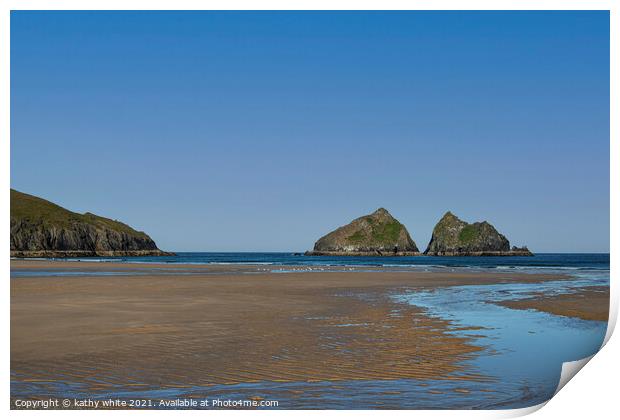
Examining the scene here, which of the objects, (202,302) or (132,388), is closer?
(132,388)

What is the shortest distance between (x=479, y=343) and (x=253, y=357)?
5.56 meters

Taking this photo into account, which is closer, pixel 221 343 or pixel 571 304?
pixel 221 343

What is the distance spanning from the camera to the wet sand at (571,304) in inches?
866

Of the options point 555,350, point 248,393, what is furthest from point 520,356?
point 248,393

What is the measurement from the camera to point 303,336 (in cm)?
1570

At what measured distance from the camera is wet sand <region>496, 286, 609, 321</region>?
22000 millimetres

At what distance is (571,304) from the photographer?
2559 cm

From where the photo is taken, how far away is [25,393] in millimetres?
9797

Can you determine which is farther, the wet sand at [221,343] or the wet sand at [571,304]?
the wet sand at [571,304]

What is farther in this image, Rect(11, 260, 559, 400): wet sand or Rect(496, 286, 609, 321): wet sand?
Rect(496, 286, 609, 321): wet sand
